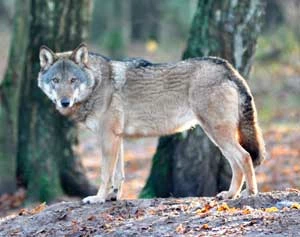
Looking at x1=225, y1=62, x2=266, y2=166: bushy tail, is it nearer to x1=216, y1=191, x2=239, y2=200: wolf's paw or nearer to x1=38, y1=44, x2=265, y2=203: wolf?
x1=38, y1=44, x2=265, y2=203: wolf

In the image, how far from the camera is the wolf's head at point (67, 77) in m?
10.7

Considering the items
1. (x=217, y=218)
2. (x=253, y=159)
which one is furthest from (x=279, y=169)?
(x=217, y=218)

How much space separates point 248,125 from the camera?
35.1 ft

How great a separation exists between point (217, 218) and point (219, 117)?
1.56 metres

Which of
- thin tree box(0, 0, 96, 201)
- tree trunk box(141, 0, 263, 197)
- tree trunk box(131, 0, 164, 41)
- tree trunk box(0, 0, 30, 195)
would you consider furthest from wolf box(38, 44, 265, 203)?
tree trunk box(131, 0, 164, 41)

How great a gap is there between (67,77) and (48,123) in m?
4.00

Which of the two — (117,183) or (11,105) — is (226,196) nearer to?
(117,183)

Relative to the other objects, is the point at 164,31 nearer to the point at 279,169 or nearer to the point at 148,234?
the point at 279,169

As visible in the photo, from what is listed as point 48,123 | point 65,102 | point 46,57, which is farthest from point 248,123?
point 48,123

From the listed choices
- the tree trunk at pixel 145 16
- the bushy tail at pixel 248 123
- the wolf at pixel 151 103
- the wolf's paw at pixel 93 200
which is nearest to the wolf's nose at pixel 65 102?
the wolf at pixel 151 103

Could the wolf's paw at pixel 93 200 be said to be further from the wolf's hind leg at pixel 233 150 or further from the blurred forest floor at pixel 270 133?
the blurred forest floor at pixel 270 133

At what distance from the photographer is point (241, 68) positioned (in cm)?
1294

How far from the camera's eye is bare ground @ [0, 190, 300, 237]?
8867mm

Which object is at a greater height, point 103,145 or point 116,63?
point 116,63
